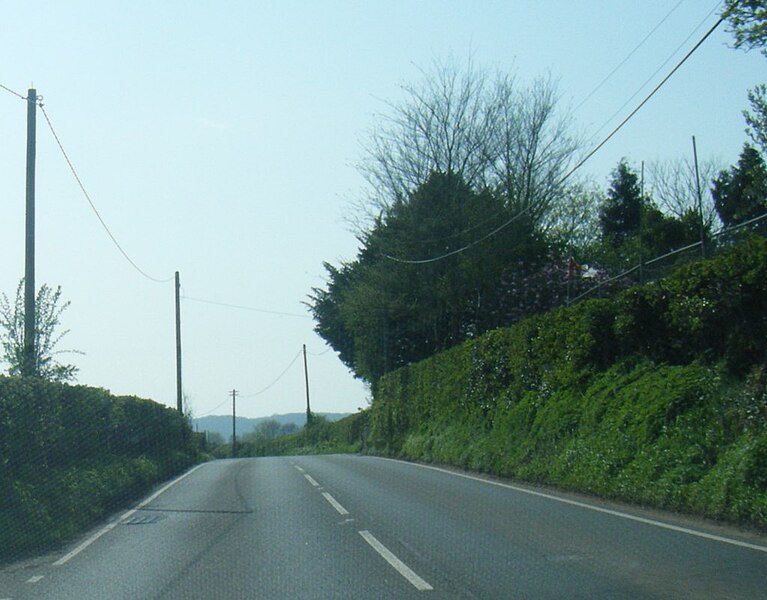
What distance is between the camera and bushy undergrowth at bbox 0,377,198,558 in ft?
42.8

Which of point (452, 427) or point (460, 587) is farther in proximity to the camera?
point (452, 427)

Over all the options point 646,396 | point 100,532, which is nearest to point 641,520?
point 646,396

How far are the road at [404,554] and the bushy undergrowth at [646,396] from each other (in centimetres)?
89

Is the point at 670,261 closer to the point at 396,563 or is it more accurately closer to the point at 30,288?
the point at 30,288

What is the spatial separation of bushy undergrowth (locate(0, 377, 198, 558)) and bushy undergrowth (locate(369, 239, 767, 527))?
8226 millimetres

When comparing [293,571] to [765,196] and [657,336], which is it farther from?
[765,196]

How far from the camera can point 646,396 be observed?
16.4m

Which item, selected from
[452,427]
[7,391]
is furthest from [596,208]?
[7,391]

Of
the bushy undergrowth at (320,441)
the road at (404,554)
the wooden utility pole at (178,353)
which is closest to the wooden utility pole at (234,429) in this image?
the bushy undergrowth at (320,441)

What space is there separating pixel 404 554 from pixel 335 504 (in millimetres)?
5679

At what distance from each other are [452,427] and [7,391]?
17.0 metres

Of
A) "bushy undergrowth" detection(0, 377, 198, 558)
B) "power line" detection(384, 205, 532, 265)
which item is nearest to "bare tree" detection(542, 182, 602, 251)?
"power line" detection(384, 205, 532, 265)

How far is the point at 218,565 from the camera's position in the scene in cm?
991

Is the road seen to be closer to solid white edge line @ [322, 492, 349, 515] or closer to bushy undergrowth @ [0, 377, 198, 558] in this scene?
solid white edge line @ [322, 492, 349, 515]
